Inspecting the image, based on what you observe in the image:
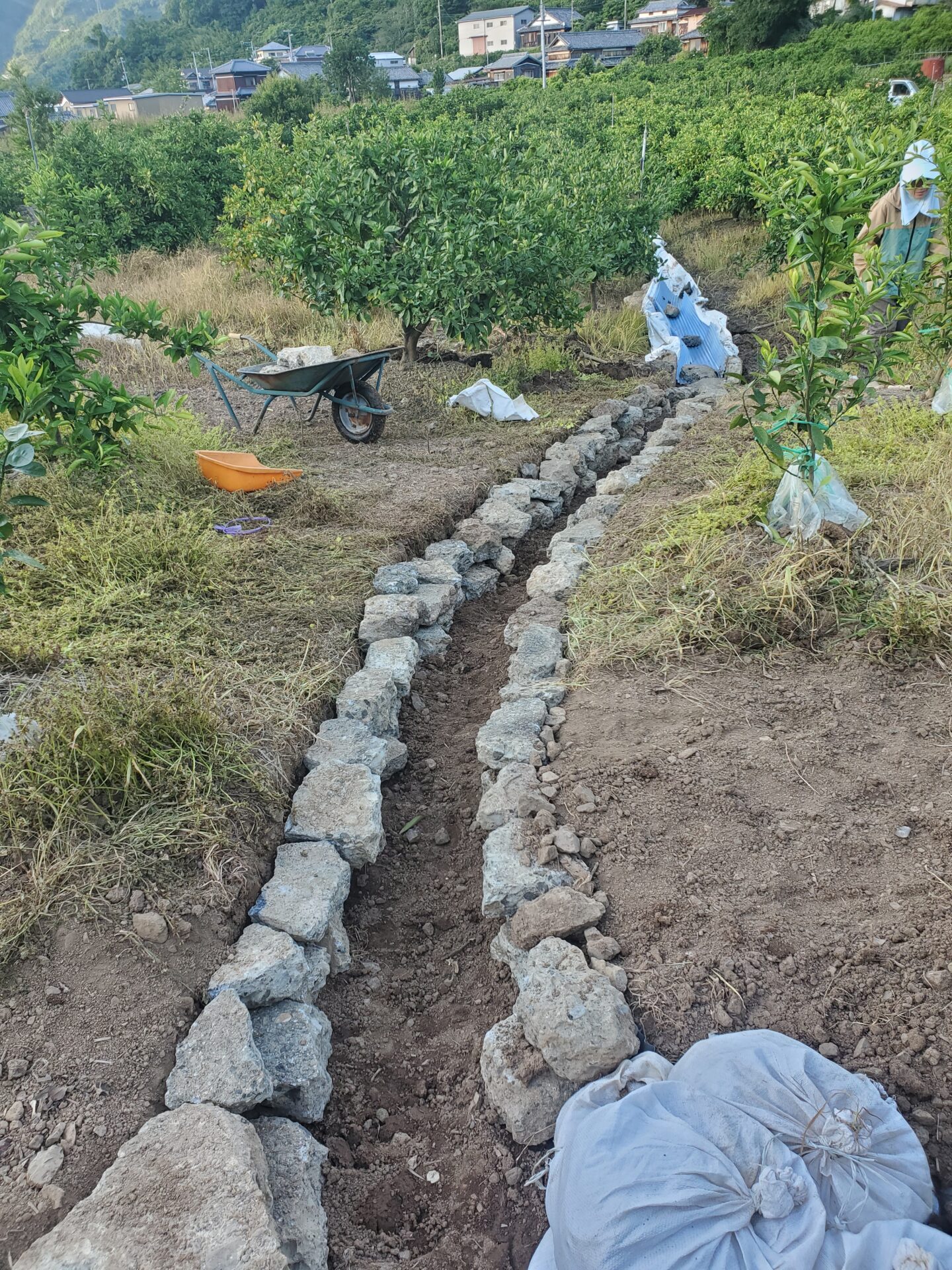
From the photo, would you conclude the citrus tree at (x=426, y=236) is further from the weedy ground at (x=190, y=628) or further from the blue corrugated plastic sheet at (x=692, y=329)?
the blue corrugated plastic sheet at (x=692, y=329)

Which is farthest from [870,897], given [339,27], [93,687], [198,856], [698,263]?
[339,27]

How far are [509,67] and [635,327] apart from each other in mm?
52531

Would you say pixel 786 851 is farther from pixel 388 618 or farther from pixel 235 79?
pixel 235 79

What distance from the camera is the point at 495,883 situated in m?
2.66

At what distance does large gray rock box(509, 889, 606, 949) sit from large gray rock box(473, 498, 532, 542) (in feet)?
9.65

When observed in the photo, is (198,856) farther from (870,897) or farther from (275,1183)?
(870,897)

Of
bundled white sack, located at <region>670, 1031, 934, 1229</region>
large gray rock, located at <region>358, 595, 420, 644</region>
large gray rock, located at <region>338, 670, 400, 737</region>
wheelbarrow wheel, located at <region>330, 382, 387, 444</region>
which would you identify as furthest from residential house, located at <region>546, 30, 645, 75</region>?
bundled white sack, located at <region>670, 1031, 934, 1229</region>

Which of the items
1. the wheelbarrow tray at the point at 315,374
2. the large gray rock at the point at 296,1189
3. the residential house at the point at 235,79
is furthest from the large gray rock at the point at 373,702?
the residential house at the point at 235,79

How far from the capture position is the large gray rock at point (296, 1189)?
1.84 m

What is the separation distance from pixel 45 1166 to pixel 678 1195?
1.32m

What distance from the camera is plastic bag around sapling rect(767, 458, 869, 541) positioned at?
371 centimetres

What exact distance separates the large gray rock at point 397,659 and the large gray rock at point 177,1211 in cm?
204

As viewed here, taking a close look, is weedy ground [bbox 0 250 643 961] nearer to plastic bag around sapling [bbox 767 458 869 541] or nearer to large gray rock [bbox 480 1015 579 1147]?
large gray rock [bbox 480 1015 579 1147]

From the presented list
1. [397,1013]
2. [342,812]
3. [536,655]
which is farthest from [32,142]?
[397,1013]
